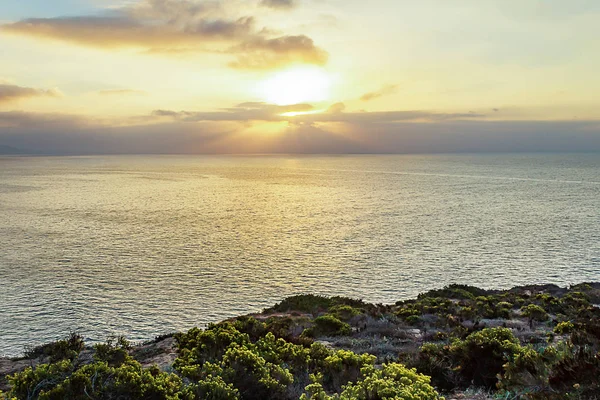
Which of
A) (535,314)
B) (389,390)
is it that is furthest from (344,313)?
(389,390)

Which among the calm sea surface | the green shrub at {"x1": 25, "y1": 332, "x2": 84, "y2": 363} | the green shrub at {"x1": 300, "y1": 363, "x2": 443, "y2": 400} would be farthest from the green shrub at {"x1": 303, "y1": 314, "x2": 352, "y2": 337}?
the calm sea surface

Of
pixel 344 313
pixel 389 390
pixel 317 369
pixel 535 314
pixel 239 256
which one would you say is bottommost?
pixel 239 256

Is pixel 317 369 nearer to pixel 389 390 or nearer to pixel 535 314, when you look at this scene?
pixel 389 390

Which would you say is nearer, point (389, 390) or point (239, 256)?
point (389, 390)

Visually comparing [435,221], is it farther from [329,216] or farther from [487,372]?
[487,372]

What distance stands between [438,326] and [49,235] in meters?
65.9

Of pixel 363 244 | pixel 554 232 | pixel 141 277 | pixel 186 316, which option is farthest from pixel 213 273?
pixel 554 232

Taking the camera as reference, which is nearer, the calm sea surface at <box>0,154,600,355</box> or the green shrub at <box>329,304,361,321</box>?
the green shrub at <box>329,304,361,321</box>

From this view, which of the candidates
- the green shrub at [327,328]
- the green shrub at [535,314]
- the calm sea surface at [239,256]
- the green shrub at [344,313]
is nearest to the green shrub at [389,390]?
the green shrub at [327,328]

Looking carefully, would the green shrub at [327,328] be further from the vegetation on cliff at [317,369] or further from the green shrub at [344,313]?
the green shrub at [344,313]

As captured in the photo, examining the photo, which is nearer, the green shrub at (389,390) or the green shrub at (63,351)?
the green shrub at (389,390)

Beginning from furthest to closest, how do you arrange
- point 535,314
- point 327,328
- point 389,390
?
point 535,314 < point 327,328 < point 389,390

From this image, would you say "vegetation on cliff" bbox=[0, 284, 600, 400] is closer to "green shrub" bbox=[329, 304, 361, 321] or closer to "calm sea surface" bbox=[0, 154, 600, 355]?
"green shrub" bbox=[329, 304, 361, 321]

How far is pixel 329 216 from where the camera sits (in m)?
92.8
